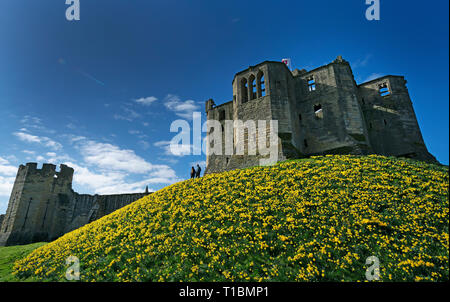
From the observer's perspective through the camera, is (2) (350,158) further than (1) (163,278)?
Yes

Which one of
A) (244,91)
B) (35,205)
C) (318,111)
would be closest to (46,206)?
(35,205)

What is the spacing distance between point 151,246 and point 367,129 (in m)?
28.7

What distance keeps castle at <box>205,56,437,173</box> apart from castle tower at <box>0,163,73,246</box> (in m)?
24.6

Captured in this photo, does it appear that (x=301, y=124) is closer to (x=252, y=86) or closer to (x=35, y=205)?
(x=252, y=86)

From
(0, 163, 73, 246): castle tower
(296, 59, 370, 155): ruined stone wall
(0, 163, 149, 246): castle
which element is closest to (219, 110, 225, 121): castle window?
(296, 59, 370, 155): ruined stone wall

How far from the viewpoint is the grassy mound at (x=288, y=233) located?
7.95 m

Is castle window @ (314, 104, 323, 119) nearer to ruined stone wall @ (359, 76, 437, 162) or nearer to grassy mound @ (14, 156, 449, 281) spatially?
ruined stone wall @ (359, 76, 437, 162)

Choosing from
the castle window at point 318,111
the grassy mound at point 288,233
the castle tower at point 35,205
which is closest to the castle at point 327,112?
the castle window at point 318,111

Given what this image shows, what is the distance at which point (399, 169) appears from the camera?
14.9 m

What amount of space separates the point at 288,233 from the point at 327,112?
20.6 metres

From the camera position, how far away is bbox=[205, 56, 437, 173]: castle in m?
24.6

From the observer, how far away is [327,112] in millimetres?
26344
